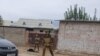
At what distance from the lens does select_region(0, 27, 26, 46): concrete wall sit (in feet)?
91.8

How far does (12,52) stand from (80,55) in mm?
10744

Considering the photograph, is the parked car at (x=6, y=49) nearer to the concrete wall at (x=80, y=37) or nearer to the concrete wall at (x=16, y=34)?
the concrete wall at (x=80, y=37)

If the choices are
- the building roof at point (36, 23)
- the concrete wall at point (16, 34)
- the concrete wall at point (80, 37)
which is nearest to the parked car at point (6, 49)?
the concrete wall at point (80, 37)

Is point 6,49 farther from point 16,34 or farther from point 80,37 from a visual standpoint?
point 16,34

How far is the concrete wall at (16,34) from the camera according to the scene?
1101 inches

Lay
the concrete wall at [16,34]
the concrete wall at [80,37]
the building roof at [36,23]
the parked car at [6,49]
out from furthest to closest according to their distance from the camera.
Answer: the building roof at [36,23] < the concrete wall at [16,34] < the concrete wall at [80,37] < the parked car at [6,49]

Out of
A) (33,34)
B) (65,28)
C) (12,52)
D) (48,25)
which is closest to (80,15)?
(48,25)

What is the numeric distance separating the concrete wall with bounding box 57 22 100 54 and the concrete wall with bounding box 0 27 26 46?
6709mm

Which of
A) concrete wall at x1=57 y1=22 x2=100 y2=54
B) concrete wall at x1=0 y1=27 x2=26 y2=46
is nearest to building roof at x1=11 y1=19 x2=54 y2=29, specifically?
concrete wall at x1=0 y1=27 x2=26 y2=46

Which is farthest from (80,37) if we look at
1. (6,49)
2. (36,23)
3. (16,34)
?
(36,23)

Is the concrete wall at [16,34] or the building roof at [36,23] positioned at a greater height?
the building roof at [36,23]

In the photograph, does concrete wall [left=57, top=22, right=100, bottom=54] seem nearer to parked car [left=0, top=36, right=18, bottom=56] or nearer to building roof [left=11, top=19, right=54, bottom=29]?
parked car [left=0, top=36, right=18, bottom=56]

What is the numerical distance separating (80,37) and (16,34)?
967 cm

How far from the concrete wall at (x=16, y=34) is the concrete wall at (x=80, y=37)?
22.0ft
